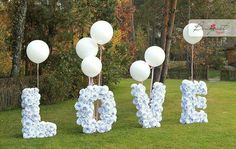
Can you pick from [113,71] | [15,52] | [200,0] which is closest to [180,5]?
[200,0]

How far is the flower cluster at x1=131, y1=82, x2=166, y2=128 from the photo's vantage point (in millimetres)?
10383

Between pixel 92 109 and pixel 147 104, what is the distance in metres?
1.41

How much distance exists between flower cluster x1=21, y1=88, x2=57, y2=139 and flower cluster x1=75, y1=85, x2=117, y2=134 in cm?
73

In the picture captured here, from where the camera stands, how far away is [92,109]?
994 cm

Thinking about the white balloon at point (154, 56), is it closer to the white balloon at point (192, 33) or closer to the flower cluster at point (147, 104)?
the flower cluster at point (147, 104)

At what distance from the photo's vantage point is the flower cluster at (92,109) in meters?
9.88

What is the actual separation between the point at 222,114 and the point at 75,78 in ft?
25.9

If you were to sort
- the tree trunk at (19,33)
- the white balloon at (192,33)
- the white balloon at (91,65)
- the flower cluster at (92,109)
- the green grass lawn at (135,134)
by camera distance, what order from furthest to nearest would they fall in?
the tree trunk at (19,33) < the white balloon at (192,33) < the white balloon at (91,65) < the flower cluster at (92,109) < the green grass lawn at (135,134)

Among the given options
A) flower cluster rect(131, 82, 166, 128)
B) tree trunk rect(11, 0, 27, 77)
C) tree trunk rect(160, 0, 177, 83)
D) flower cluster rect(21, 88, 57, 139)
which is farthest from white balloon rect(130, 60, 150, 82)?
tree trunk rect(11, 0, 27, 77)

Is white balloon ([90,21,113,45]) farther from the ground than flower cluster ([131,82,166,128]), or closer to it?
farther from the ground

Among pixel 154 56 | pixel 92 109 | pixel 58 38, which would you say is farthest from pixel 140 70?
pixel 58 38

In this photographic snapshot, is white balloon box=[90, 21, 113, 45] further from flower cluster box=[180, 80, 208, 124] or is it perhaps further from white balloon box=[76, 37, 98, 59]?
flower cluster box=[180, 80, 208, 124]

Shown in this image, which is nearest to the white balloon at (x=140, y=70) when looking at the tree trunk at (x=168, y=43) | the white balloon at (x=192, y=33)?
the white balloon at (x=192, y=33)

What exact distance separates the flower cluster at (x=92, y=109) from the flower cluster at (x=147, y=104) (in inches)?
27.6
